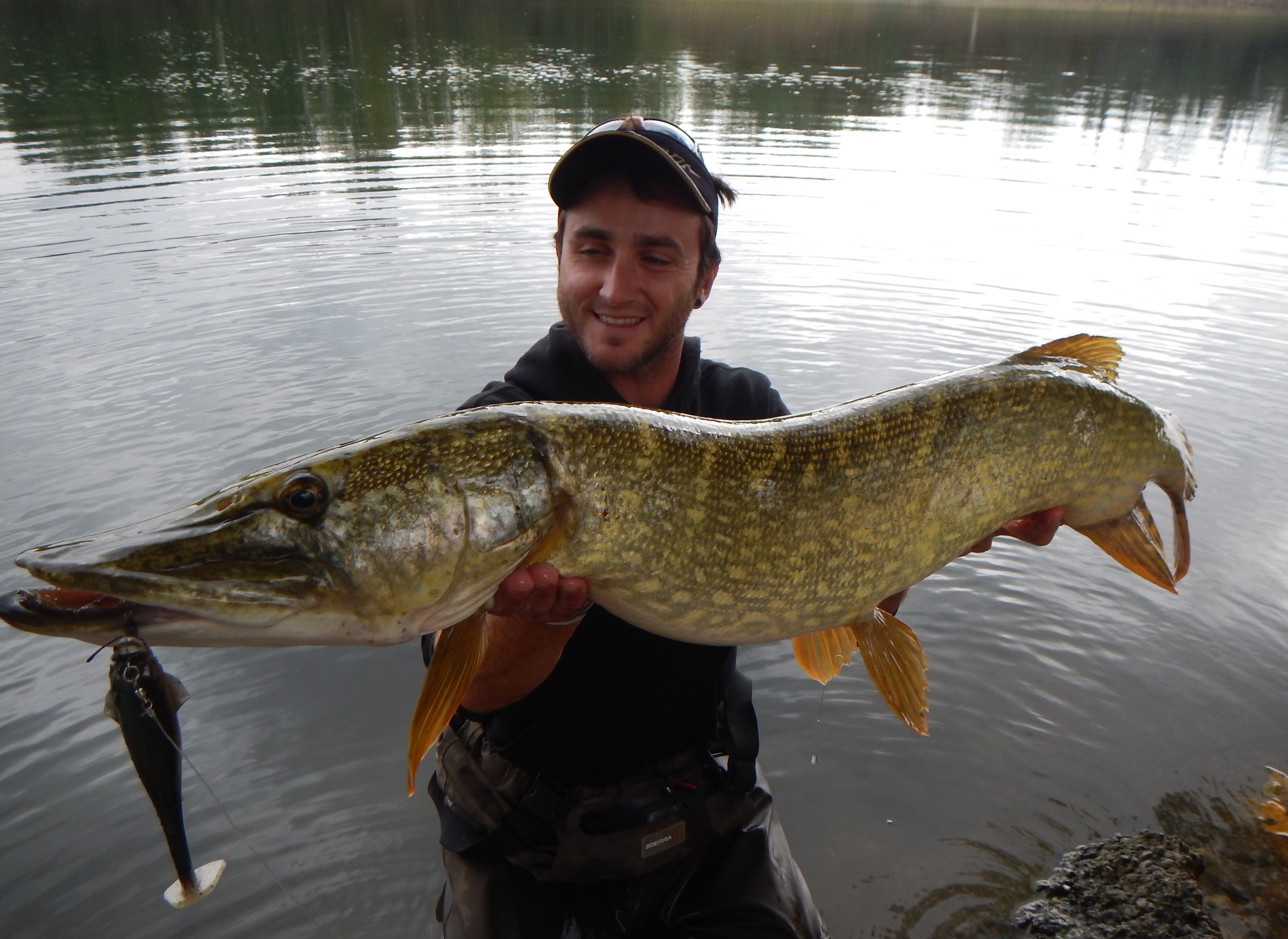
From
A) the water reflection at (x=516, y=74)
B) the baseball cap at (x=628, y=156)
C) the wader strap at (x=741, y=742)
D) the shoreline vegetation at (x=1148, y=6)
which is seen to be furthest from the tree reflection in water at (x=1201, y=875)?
the shoreline vegetation at (x=1148, y=6)

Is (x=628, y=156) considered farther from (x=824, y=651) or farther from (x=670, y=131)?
(x=824, y=651)

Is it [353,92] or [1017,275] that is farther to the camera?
[353,92]

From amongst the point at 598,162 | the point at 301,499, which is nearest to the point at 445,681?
the point at 301,499

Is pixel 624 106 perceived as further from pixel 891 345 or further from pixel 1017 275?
pixel 891 345

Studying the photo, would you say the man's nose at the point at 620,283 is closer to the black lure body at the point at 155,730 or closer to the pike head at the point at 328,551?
the pike head at the point at 328,551

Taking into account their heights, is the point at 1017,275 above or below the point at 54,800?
above

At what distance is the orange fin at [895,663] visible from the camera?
212 centimetres

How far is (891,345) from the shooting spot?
6.79m

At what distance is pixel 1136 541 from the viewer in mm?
2371

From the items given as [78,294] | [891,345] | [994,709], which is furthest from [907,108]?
[994,709]

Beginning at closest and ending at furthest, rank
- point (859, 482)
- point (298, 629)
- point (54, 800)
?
point (298, 629)
point (859, 482)
point (54, 800)

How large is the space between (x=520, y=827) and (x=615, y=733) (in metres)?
0.30

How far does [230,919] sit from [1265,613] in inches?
177

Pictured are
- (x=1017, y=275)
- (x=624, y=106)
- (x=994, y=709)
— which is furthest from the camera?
(x=624, y=106)
